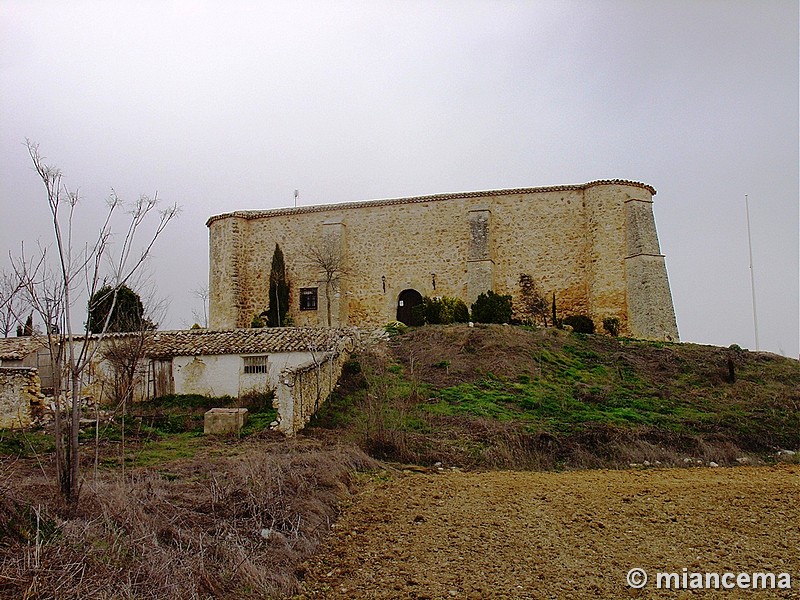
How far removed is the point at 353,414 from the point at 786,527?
318 inches

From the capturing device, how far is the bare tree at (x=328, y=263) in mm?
23203

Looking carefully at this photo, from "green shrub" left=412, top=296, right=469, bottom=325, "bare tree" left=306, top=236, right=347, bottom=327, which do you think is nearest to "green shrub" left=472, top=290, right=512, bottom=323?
"green shrub" left=412, top=296, right=469, bottom=325

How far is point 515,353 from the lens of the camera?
1583 cm

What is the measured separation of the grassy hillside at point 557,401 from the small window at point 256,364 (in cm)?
227

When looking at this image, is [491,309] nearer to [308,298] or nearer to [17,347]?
[308,298]

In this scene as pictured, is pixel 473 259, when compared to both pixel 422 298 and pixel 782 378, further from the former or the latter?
pixel 782 378

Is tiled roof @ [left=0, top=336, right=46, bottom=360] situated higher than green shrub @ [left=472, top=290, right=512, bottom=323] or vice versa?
green shrub @ [left=472, top=290, right=512, bottom=323]

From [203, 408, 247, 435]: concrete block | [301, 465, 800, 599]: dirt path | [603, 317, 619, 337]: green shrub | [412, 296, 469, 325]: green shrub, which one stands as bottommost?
[301, 465, 800, 599]: dirt path

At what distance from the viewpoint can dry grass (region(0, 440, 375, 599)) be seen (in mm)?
3893

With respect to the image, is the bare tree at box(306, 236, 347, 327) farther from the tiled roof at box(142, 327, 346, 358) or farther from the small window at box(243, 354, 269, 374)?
the small window at box(243, 354, 269, 374)

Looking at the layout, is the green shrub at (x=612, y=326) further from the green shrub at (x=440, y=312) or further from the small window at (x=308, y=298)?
the small window at (x=308, y=298)

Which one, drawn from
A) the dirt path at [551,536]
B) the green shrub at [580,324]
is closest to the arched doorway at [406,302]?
the green shrub at [580,324]

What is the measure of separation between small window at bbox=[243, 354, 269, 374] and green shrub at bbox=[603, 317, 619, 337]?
12.1 m

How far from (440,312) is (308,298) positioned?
679 cm
